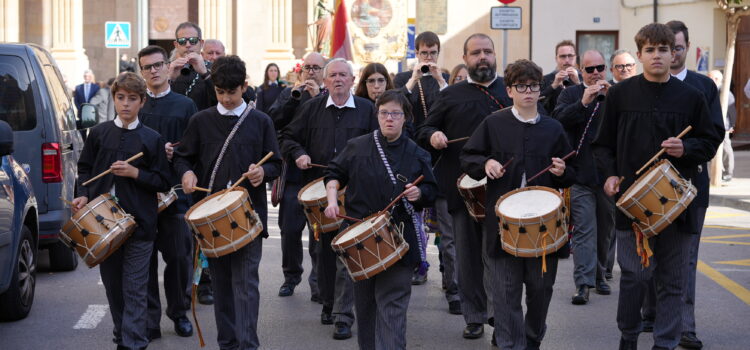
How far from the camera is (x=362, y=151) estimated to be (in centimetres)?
723

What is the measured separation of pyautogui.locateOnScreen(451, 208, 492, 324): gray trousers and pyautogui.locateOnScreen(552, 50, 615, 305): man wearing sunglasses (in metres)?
1.58

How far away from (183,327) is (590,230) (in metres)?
3.72

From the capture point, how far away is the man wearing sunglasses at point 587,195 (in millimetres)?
10070

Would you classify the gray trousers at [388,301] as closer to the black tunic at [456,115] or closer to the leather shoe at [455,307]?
the black tunic at [456,115]

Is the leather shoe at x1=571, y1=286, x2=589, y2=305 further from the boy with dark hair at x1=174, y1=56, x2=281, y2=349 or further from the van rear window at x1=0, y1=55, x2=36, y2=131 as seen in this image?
the van rear window at x1=0, y1=55, x2=36, y2=131

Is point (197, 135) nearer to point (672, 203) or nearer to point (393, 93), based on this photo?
point (393, 93)

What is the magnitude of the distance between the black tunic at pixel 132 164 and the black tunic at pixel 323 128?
1.48 metres

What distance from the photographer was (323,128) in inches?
366

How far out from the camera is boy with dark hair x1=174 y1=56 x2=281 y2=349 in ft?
24.6

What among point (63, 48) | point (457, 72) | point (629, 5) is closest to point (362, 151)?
point (457, 72)

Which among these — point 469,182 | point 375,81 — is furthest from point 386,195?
point 375,81

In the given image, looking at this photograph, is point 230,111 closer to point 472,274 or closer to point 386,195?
point 386,195

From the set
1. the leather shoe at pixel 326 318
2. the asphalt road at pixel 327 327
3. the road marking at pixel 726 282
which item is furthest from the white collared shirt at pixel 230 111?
the road marking at pixel 726 282

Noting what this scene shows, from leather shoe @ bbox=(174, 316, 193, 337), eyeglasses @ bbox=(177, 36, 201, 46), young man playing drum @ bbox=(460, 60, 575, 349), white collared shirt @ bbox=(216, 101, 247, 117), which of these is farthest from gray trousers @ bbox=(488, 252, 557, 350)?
eyeglasses @ bbox=(177, 36, 201, 46)
